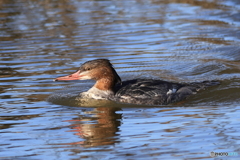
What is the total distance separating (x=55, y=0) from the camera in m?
24.5

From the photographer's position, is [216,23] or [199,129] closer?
[199,129]

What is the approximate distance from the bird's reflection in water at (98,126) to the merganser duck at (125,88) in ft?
1.44

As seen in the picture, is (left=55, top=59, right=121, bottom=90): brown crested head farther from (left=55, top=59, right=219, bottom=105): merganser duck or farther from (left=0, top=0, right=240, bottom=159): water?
(left=0, top=0, right=240, bottom=159): water

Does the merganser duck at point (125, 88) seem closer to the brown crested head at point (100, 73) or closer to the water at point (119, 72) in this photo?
the brown crested head at point (100, 73)

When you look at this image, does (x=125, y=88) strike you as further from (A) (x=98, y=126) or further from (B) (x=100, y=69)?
(A) (x=98, y=126)

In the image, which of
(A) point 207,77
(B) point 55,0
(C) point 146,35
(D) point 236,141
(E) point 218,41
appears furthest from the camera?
(B) point 55,0

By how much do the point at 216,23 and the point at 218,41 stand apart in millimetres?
2876

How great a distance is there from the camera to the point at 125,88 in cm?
943

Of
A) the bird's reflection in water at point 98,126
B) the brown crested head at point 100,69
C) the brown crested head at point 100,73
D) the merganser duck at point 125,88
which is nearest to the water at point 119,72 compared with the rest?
the bird's reflection in water at point 98,126

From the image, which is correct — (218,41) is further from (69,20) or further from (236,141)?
(236,141)

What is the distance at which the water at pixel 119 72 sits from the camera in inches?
268

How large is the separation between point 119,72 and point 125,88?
2.25m

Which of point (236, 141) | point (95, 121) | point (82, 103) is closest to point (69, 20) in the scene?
point (82, 103)

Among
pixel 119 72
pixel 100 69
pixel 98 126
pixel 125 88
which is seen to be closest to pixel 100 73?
pixel 100 69
